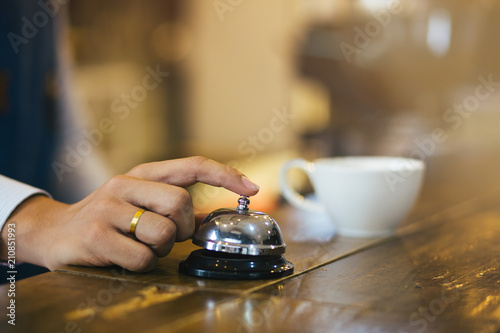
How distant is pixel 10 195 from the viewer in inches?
32.9

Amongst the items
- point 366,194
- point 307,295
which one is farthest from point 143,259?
point 366,194

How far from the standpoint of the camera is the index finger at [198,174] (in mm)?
743

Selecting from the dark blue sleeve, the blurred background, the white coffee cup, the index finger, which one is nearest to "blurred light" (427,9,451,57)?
the blurred background

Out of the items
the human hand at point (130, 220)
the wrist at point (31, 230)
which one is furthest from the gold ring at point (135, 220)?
the wrist at point (31, 230)

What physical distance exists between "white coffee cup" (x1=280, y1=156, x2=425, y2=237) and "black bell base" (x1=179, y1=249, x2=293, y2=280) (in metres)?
0.30

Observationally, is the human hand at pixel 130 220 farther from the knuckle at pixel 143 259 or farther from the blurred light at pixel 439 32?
the blurred light at pixel 439 32

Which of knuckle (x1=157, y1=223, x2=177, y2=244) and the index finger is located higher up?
the index finger

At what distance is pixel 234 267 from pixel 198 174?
5.9 inches

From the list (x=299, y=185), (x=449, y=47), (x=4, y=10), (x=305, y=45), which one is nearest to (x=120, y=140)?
(x=305, y=45)

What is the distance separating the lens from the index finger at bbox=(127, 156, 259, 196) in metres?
0.74

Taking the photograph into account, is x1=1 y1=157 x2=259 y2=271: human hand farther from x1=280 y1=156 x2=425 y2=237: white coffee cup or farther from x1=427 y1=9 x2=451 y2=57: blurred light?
x1=427 y1=9 x2=451 y2=57: blurred light

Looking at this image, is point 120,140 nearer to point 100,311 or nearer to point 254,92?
point 254,92

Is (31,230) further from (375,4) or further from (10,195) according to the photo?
(375,4)

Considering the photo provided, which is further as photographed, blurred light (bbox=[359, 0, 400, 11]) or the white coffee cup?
blurred light (bbox=[359, 0, 400, 11])
